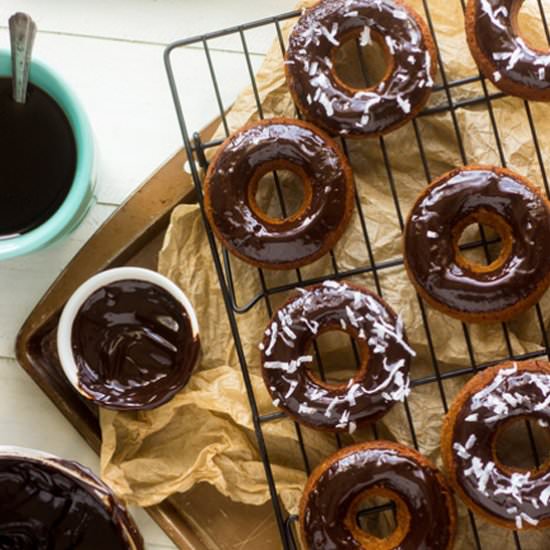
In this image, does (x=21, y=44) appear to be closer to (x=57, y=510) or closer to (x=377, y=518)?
(x=57, y=510)

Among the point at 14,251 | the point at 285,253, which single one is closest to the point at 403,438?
the point at 285,253

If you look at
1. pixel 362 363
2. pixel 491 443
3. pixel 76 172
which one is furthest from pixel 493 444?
pixel 76 172

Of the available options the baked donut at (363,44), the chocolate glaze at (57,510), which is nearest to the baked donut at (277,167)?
the baked donut at (363,44)

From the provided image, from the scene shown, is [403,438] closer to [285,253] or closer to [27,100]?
[285,253]

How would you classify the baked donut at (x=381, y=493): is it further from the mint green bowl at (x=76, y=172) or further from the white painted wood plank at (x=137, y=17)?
the white painted wood plank at (x=137, y=17)

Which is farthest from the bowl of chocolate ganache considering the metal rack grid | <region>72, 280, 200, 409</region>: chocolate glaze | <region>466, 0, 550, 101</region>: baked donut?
<region>466, 0, 550, 101</region>: baked donut

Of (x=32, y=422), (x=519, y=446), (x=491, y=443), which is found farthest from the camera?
(x=32, y=422)

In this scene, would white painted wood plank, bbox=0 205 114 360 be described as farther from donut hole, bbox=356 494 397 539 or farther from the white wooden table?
donut hole, bbox=356 494 397 539

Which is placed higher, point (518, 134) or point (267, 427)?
point (518, 134)
